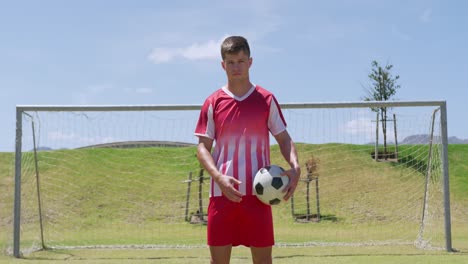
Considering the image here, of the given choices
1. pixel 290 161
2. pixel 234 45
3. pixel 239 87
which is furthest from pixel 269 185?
pixel 234 45

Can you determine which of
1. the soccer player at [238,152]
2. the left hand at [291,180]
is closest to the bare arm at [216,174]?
the soccer player at [238,152]

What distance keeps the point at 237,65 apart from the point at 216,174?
63 centimetres

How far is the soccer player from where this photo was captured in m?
3.07

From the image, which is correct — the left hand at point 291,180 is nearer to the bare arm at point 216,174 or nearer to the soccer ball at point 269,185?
the soccer ball at point 269,185

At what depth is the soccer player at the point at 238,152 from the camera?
10.1 ft

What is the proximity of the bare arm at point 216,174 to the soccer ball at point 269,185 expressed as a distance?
11cm

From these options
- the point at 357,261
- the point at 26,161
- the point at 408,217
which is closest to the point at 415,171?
the point at 408,217

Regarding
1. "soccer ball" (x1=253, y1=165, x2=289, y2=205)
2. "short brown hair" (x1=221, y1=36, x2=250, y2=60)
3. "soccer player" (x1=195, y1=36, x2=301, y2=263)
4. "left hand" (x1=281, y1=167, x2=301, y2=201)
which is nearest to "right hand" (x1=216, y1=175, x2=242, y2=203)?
"soccer player" (x1=195, y1=36, x2=301, y2=263)

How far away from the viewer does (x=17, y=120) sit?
30.3ft

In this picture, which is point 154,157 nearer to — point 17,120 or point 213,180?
point 17,120

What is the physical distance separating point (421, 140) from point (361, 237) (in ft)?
7.55

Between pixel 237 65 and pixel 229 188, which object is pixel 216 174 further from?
pixel 237 65

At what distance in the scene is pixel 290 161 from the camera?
322 centimetres

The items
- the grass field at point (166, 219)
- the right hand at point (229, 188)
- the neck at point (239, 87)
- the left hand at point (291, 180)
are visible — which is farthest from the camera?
the grass field at point (166, 219)
